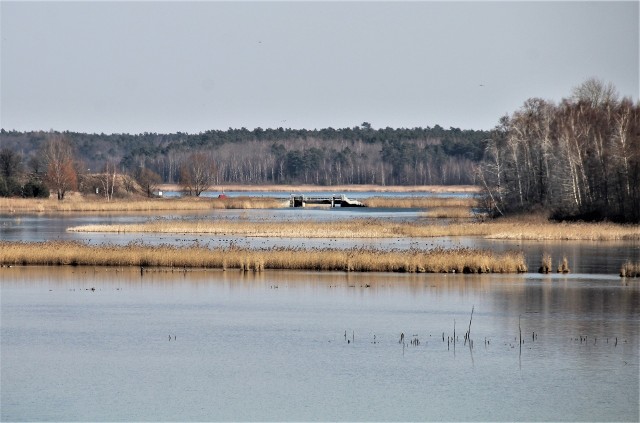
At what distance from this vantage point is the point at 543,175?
178 feet

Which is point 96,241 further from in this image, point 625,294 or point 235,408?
point 235,408

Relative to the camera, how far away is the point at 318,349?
18.3 meters

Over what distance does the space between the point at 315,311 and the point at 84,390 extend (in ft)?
29.4

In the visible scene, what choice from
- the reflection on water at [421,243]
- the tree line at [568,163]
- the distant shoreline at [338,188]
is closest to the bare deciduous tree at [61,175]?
the reflection on water at [421,243]

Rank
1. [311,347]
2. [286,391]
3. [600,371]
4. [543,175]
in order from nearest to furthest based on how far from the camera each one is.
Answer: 1. [286,391]
2. [600,371]
3. [311,347]
4. [543,175]

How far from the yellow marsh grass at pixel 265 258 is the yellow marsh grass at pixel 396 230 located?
11.9m

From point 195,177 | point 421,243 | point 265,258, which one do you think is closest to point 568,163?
point 421,243

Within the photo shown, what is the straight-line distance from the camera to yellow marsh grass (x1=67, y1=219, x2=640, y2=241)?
43.2m

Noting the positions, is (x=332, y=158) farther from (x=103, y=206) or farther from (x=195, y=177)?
(x=103, y=206)

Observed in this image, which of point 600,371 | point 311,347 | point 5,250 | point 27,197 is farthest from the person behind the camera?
point 27,197

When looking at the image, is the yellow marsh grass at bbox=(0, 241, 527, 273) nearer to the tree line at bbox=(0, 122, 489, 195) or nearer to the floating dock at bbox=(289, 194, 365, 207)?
the floating dock at bbox=(289, 194, 365, 207)

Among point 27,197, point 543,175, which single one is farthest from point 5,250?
point 27,197

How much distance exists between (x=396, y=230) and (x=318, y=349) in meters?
27.1

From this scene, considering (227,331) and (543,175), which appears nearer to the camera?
(227,331)
